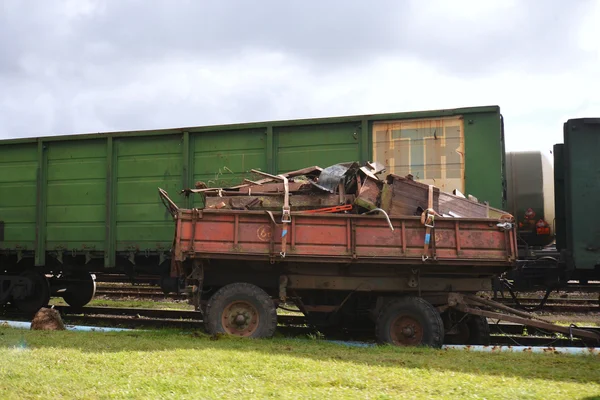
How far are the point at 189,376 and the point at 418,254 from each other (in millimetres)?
3330

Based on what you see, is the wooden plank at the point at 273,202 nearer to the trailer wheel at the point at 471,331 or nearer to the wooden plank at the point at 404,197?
the wooden plank at the point at 404,197

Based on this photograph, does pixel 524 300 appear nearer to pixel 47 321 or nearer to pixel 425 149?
pixel 425 149

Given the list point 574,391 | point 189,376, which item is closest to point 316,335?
point 189,376

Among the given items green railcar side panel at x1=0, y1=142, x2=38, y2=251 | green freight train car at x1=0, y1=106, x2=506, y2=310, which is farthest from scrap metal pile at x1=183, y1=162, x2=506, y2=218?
green railcar side panel at x1=0, y1=142, x2=38, y2=251

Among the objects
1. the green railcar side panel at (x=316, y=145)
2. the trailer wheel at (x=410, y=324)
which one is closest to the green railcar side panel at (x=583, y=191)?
the trailer wheel at (x=410, y=324)

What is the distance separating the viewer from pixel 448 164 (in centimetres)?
858

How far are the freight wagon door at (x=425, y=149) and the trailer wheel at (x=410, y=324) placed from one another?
2287 millimetres

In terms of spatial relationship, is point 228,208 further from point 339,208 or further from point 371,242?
point 371,242

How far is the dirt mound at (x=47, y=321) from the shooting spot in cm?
801

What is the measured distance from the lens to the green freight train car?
8.55 m

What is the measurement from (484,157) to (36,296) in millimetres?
8663

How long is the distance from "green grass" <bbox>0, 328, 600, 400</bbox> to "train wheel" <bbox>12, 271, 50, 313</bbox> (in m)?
3.94

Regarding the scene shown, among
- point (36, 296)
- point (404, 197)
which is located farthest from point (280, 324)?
point (36, 296)

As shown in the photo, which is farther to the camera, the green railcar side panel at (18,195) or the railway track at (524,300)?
the railway track at (524,300)
